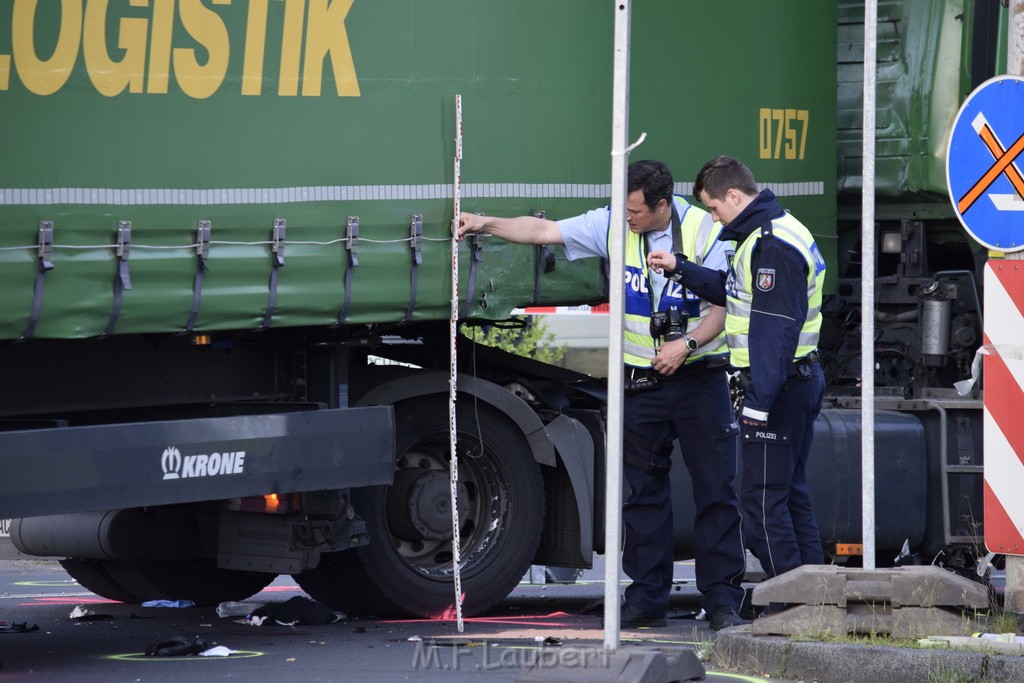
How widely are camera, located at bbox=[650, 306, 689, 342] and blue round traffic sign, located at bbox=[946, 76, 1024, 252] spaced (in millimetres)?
1401

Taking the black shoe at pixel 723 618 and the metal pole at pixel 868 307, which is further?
the black shoe at pixel 723 618

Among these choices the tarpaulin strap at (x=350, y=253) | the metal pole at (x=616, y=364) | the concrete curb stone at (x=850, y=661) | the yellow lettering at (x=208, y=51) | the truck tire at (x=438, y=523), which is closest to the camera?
the metal pole at (x=616, y=364)

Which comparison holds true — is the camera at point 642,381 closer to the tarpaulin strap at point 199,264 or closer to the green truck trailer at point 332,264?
the green truck trailer at point 332,264

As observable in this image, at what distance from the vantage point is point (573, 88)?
25.8 ft

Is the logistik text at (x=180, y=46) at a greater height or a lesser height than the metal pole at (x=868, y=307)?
greater

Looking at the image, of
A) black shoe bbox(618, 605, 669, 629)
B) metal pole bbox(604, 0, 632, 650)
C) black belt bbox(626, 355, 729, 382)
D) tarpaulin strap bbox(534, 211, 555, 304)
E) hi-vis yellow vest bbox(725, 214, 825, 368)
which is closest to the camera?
metal pole bbox(604, 0, 632, 650)

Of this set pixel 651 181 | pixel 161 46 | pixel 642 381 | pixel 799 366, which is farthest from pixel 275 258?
pixel 799 366

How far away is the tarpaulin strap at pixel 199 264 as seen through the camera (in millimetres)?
6781

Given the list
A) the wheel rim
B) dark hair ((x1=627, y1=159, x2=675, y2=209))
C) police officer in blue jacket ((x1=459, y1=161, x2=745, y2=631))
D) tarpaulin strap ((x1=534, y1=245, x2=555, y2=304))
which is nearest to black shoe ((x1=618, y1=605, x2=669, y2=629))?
police officer in blue jacket ((x1=459, y1=161, x2=745, y2=631))

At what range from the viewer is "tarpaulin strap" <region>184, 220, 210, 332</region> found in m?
6.78

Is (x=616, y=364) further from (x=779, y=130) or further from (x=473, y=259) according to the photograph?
(x=779, y=130)

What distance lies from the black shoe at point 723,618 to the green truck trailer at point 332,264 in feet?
2.72

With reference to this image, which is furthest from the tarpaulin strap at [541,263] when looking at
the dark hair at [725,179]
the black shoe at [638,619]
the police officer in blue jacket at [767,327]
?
the black shoe at [638,619]

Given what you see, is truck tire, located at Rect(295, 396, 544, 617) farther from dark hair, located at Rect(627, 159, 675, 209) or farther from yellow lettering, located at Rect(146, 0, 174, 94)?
yellow lettering, located at Rect(146, 0, 174, 94)
